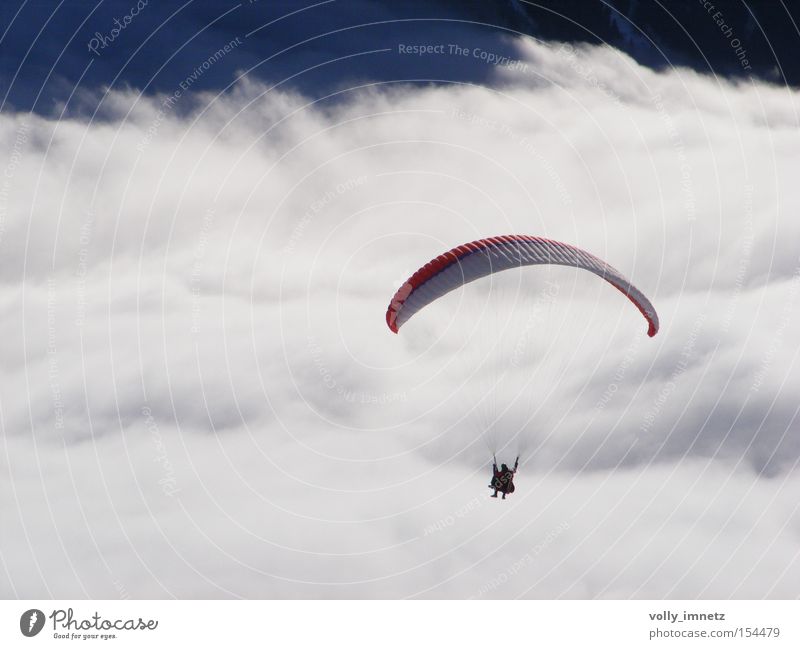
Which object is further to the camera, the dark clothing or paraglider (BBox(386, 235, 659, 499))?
the dark clothing

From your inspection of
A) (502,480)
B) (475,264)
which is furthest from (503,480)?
(475,264)

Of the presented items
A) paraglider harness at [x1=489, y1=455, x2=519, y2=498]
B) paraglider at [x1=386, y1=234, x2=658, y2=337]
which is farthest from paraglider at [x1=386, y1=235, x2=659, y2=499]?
paraglider harness at [x1=489, y1=455, x2=519, y2=498]

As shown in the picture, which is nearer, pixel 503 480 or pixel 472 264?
pixel 472 264

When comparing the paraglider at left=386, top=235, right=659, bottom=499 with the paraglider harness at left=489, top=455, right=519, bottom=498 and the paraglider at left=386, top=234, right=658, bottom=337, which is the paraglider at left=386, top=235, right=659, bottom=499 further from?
the paraglider harness at left=489, top=455, right=519, bottom=498

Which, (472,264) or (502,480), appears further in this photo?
(502,480)

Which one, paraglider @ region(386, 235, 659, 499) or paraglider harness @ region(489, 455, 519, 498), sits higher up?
paraglider @ region(386, 235, 659, 499)

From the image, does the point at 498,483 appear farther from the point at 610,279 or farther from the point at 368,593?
the point at 368,593

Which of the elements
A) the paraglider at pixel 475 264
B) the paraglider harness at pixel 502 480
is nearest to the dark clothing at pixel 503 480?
the paraglider harness at pixel 502 480

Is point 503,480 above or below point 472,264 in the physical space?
below

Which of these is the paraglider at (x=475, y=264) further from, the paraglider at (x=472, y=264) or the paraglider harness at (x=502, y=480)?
the paraglider harness at (x=502, y=480)

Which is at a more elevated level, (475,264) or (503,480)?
(475,264)

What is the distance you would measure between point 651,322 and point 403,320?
1157 cm

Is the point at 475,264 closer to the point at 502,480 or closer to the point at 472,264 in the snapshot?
the point at 472,264

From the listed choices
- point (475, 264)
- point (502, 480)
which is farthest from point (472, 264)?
point (502, 480)
